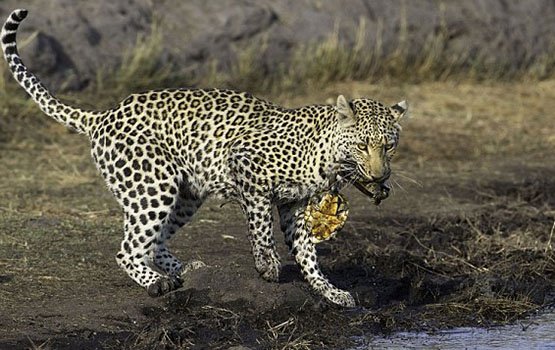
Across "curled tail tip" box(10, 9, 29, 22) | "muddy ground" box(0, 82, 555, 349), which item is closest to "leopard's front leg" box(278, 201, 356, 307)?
"muddy ground" box(0, 82, 555, 349)

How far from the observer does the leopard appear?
812 centimetres

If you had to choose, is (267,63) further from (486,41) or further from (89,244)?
(89,244)

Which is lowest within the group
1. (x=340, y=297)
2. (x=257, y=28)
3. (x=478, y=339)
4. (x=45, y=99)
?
(x=257, y=28)

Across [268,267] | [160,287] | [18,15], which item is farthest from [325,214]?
[18,15]

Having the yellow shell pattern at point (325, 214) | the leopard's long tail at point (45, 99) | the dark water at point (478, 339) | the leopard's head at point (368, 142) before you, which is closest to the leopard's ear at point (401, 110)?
the leopard's head at point (368, 142)

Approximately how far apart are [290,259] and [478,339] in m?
1.84

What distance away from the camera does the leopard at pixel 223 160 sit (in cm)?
812

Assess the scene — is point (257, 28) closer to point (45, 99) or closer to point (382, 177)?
point (45, 99)

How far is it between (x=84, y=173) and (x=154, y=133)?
3.90 meters

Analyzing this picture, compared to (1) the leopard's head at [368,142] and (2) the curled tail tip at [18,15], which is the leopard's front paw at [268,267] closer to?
(1) the leopard's head at [368,142]

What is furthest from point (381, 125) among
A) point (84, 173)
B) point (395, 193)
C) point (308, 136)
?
point (84, 173)

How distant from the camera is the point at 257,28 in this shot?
51.3 feet

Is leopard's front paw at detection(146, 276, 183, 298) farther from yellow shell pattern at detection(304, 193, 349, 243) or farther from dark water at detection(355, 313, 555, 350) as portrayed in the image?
dark water at detection(355, 313, 555, 350)

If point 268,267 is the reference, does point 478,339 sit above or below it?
below
